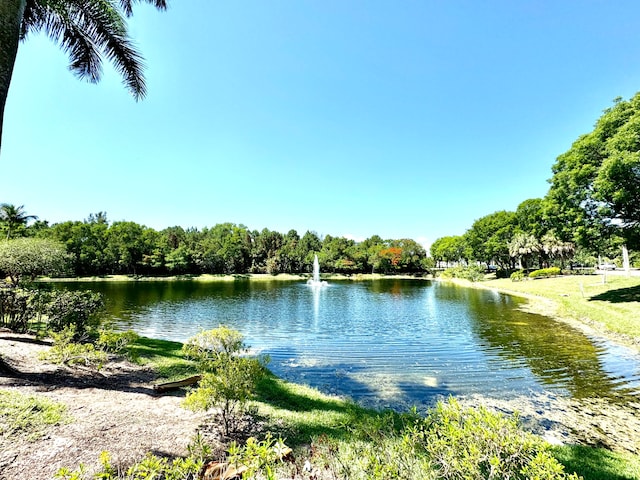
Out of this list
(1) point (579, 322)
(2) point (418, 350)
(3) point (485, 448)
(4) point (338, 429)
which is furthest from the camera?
(1) point (579, 322)

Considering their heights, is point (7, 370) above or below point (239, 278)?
above

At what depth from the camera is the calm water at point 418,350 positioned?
10.1 meters

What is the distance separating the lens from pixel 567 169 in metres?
21.7

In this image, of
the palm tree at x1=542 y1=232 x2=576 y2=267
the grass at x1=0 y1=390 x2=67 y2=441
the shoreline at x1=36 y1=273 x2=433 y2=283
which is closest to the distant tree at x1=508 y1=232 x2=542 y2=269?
the palm tree at x1=542 y1=232 x2=576 y2=267

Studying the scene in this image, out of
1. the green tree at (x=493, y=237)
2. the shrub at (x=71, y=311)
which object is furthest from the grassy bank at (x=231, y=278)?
the shrub at (x=71, y=311)

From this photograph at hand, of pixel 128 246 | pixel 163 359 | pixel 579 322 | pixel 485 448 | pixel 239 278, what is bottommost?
pixel 579 322

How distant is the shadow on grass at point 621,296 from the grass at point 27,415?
27.9m

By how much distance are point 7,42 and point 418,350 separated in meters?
16.9

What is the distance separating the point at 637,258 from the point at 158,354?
90262 millimetres

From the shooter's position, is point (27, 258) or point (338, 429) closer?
point (338, 429)

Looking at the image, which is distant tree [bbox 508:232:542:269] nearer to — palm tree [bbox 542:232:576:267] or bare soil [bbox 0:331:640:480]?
palm tree [bbox 542:232:576:267]

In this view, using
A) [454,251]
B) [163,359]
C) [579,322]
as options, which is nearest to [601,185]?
[579,322]

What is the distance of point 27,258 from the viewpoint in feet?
80.1

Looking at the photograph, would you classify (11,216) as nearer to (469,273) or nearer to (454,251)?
(469,273)
